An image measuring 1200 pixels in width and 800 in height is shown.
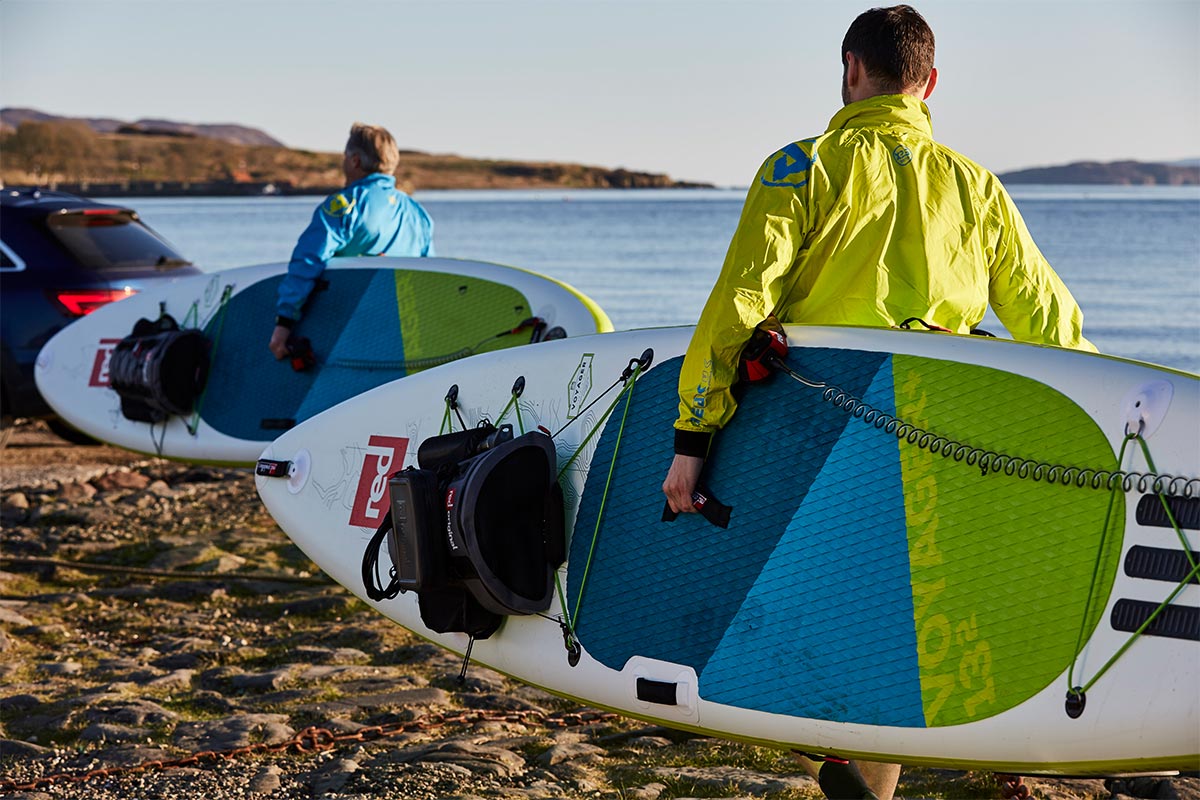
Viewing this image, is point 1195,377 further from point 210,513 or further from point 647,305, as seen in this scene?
point 647,305

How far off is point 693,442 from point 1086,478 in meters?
0.94

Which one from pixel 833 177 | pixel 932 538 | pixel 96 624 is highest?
pixel 833 177

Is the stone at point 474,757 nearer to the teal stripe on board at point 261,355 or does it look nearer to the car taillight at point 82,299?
the teal stripe on board at point 261,355

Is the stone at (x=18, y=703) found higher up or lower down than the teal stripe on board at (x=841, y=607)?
lower down

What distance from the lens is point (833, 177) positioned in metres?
3.12

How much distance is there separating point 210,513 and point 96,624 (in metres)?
2.03

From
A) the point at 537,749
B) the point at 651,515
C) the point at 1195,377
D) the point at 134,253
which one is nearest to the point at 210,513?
the point at 134,253

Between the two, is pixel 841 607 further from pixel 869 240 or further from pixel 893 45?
pixel 893 45

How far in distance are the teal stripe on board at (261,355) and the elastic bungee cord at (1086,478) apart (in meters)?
3.98

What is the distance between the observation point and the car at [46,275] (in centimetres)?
820

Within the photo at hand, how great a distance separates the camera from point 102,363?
7.85m

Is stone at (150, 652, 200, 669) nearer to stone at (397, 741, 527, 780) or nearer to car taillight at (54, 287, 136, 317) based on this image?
stone at (397, 741, 527, 780)

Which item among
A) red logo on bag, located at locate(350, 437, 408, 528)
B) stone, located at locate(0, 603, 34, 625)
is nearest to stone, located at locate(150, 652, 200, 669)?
stone, located at locate(0, 603, 34, 625)

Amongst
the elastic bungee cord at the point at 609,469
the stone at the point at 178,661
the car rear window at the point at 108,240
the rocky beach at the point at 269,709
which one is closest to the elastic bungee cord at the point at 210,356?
the rocky beach at the point at 269,709
